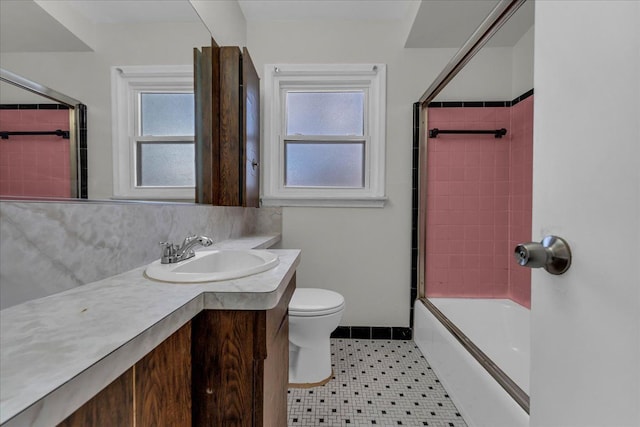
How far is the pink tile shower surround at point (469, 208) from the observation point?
2.13m

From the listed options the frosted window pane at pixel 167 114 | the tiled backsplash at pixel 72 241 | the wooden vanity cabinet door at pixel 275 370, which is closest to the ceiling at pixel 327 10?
the frosted window pane at pixel 167 114

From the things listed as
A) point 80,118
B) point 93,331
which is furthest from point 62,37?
point 93,331

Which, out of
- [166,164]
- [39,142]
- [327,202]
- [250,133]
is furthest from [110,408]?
[327,202]

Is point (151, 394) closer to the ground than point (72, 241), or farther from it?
closer to the ground

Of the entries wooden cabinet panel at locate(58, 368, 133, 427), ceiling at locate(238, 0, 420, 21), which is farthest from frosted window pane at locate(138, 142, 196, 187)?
ceiling at locate(238, 0, 420, 21)

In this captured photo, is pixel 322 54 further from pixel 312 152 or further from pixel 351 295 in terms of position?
A: pixel 351 295

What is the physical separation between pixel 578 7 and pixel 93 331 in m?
0.94

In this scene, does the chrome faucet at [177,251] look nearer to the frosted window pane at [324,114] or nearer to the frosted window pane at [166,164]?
the frosted window pane at [166,164]

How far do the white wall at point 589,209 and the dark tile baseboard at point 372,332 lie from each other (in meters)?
A: 1.65

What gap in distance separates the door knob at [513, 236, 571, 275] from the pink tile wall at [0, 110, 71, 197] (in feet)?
3.30

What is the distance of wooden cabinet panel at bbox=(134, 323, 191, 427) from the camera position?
0.51 meters

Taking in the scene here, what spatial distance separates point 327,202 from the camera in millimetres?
2166

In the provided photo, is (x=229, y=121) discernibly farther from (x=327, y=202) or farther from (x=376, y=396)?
(x=376, y=396)

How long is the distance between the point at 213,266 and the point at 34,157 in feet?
2.21
